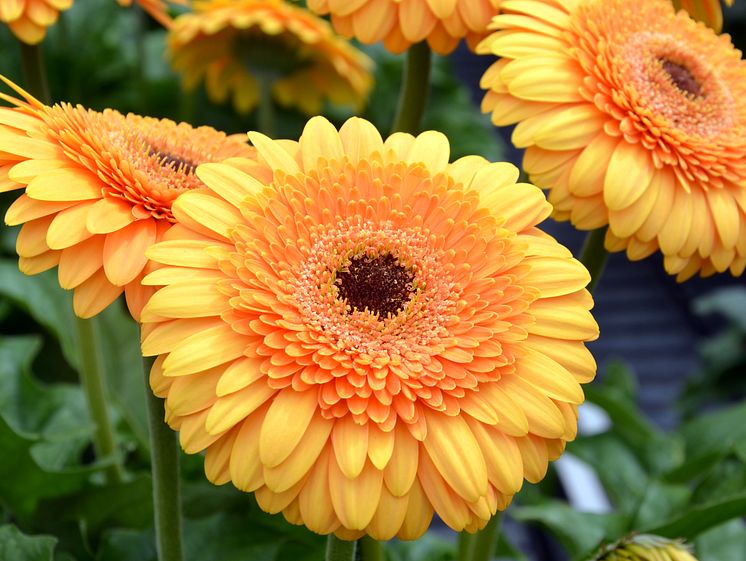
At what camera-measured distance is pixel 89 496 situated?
0.70 meters

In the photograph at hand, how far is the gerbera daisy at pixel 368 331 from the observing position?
0.38 metres

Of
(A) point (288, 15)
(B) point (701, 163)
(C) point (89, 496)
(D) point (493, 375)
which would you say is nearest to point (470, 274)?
(D) point (493, 375)

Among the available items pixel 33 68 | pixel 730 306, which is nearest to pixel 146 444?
pixel 33 68

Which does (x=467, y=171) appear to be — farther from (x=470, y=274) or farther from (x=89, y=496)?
(x=89, y=496)

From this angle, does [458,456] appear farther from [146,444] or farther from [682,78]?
[146,444]

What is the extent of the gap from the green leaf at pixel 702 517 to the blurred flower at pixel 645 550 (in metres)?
0.11

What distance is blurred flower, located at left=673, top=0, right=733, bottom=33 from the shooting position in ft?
2.13

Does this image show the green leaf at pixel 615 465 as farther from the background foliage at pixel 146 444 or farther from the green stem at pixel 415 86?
the green stem at pixel 415 86

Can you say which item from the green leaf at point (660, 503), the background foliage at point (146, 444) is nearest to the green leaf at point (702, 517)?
the background foliage at point (146, 444)

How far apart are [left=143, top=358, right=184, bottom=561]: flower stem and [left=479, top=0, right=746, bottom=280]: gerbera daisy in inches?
9.4

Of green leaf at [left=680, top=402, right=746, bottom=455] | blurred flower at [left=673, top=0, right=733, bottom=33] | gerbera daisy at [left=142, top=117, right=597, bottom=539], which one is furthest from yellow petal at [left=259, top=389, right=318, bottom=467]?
green leaf at [left=680, top=402, right=746, bottom=455]

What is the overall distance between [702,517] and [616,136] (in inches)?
11.4

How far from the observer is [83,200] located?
431mm

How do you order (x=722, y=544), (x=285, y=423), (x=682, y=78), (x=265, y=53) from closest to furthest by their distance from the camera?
(x=285, y=423), (x=682, y=78), (x=722, y=544), (x=265, y=53)
